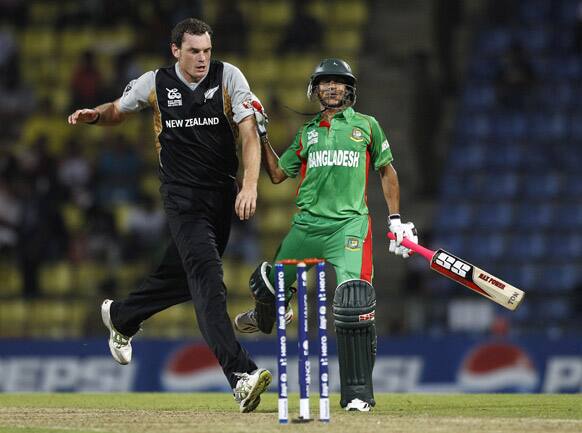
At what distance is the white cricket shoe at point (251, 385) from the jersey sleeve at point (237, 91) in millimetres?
1437

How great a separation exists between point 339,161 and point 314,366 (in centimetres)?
527

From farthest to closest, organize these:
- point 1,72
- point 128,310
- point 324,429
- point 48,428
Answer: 1. point 1,72
2. point 128,310
3. point 48,428
4. point 324,429

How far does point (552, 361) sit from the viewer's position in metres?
12.5

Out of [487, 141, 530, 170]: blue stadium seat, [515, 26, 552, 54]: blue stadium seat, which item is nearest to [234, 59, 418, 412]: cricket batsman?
[487, 141, 530, 170]: blue stadium seat

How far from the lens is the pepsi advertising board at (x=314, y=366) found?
12.5 meters

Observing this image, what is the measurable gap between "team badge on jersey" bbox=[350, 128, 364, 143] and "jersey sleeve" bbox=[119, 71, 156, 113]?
3.85ft

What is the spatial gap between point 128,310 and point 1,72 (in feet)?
31.0

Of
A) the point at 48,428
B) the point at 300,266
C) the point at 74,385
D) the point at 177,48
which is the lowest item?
the point at 74,385

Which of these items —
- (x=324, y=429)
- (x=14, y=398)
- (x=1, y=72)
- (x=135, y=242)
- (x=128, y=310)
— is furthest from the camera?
(x=1, y=72)

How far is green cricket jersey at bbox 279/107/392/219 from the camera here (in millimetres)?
7801

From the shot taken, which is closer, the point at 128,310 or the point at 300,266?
the point at 300,266

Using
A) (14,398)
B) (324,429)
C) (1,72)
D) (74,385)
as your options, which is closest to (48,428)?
(324,429)

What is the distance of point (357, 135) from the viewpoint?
785cm

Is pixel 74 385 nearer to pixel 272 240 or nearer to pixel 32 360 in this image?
pixel 32 360
